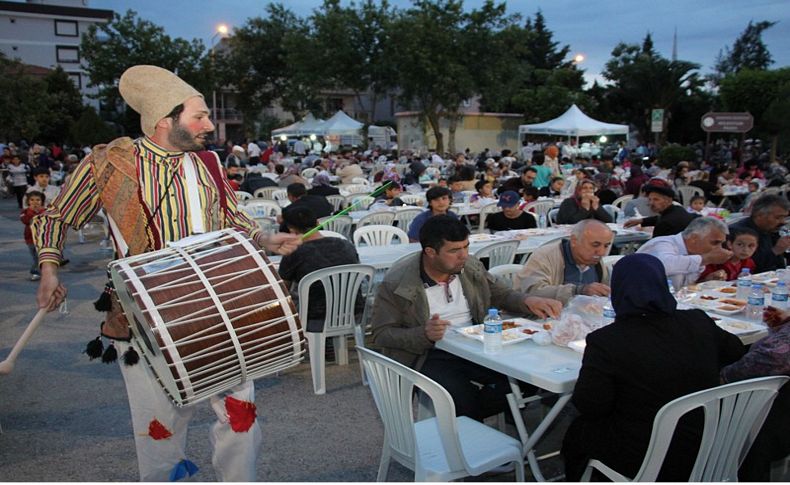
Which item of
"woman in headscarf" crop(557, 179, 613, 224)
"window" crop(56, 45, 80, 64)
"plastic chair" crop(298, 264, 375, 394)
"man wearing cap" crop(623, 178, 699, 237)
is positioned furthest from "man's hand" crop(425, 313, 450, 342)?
"window" crop(56, 45, 80, 64)

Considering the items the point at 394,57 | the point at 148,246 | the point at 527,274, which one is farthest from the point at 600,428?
the point at 394,57

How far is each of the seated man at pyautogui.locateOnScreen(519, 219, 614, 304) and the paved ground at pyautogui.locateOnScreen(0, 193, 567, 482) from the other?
926mm

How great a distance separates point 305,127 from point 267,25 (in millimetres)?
18738

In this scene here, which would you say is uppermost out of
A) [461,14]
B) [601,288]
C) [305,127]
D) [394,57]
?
[461,14]

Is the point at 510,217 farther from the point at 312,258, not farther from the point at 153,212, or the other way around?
the point at 153,212

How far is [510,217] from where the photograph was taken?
806 centimetres

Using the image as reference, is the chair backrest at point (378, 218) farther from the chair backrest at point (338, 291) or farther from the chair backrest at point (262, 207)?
the chair backrest at point (338, 291)

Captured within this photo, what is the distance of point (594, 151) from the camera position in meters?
33.8

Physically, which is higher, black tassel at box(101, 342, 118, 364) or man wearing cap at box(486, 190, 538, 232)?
man wearing cap at box(486, 190, 538, 232)

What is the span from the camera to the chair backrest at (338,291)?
5000mm

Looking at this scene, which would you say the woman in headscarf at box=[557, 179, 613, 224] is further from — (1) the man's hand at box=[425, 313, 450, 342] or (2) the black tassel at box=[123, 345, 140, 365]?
(2) the black tassel at box=[123, 345, 140, 365]

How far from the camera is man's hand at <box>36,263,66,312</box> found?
101 inches

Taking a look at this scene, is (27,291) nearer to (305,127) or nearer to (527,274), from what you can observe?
(527,274)

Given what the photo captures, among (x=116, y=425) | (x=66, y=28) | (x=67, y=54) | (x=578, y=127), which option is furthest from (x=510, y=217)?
(x=66, y=28)
